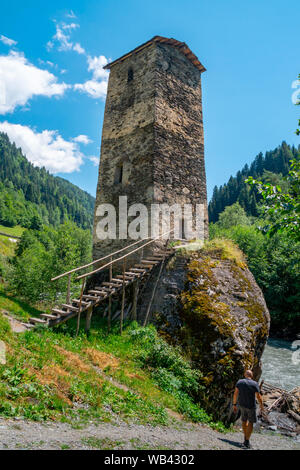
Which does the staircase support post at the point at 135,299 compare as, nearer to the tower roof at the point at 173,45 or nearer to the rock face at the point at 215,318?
the rock face at the point at 215,318

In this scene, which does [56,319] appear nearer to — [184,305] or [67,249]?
[184,305]

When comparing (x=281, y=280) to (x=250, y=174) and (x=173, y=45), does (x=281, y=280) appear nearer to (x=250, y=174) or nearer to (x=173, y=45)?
(x=173, y=45)

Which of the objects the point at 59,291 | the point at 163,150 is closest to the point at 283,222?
the point at 163,150

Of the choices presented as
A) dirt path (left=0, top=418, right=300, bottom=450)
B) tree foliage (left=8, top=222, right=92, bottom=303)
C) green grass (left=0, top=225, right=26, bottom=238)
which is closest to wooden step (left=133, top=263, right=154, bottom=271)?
dirt path (left=0, top=418, right=300, bottom=450)

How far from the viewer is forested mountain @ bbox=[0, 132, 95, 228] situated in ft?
354

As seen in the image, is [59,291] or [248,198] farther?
[248,198]

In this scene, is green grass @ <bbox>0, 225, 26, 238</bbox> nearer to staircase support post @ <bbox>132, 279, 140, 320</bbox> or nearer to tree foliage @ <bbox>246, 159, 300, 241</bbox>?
staircase support post @ <bbox>132, 279, 140, 320</bbox>

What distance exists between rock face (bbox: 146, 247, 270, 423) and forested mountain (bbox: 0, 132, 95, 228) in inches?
3627

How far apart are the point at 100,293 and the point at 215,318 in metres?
3.83

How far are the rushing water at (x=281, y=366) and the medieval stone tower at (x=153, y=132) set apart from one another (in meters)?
8.39

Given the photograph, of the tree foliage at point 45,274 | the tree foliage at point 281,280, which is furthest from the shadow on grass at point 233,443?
the tree foliage at point 281,280

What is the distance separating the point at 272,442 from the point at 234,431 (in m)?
1.13

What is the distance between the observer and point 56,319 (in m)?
8.54

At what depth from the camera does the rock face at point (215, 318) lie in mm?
7980
